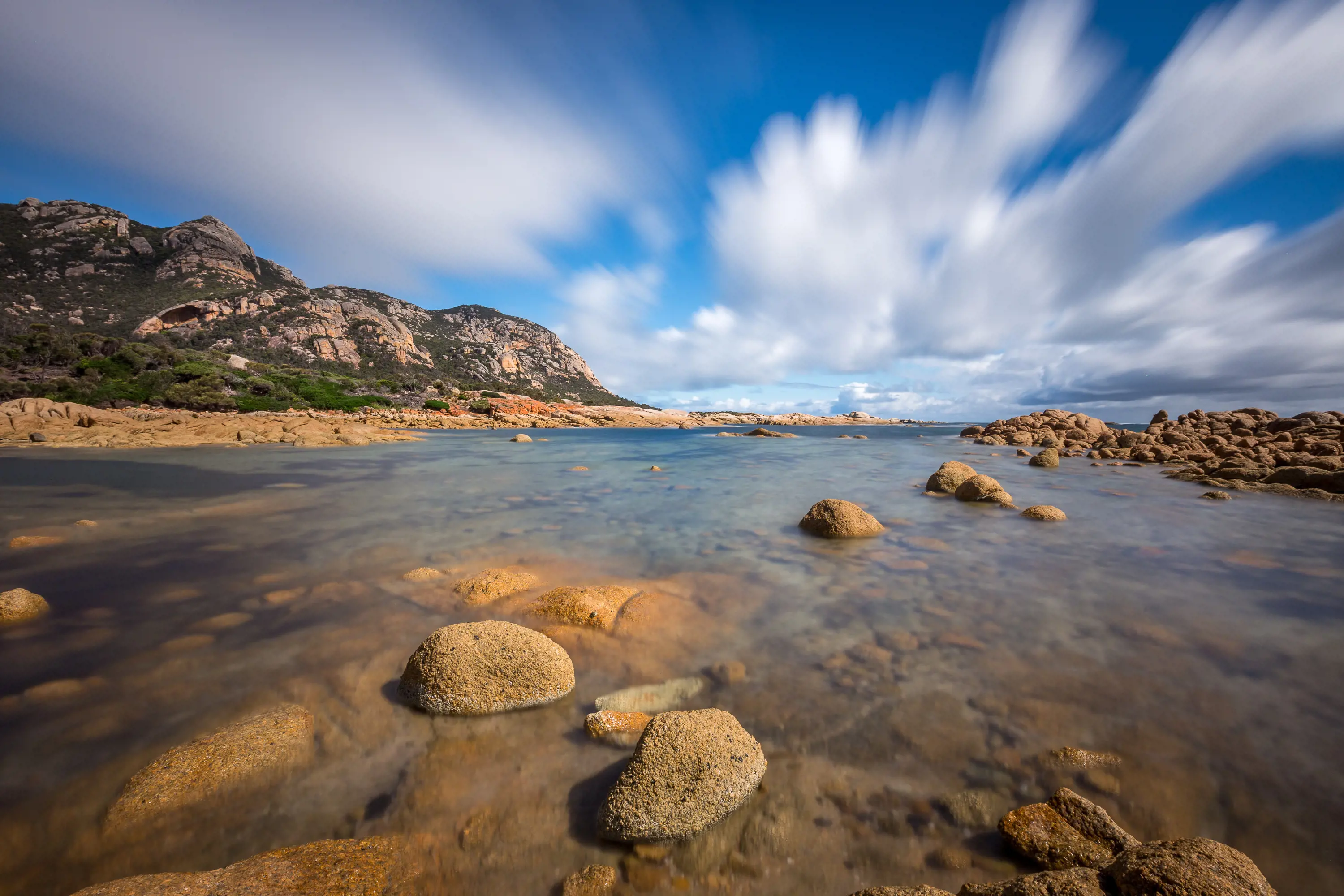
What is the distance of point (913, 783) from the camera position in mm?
3008

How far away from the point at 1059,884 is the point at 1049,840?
83 cm

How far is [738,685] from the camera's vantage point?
4.08 metres

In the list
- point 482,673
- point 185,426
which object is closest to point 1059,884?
point 482,673

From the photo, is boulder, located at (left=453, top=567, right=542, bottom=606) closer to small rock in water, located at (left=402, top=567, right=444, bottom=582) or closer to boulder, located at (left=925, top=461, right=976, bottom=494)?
small rock in water, located at (left=402, top=567, right=444, bottom=582)

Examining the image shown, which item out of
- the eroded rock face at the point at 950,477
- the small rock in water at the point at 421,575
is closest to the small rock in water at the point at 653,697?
the small rock in water at the point at 421,575

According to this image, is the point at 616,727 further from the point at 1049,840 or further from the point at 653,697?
the point at 1049,840

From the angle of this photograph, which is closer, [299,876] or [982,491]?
[299,876]

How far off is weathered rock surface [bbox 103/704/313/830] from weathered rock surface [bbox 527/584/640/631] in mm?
2327

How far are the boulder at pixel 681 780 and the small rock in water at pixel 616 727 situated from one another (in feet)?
1.70

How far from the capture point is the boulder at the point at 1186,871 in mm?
1786

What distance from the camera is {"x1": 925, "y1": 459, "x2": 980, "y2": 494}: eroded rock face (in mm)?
12945

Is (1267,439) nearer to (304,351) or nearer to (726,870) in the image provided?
(726,870)

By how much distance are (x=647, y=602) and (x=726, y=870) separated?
3.33 meters

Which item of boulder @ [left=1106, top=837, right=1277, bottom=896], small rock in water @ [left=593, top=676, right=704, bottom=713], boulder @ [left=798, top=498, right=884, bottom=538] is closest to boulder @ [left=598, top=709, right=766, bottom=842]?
small rock in water @ [left=593, top=676, right=704, bottom=713]
